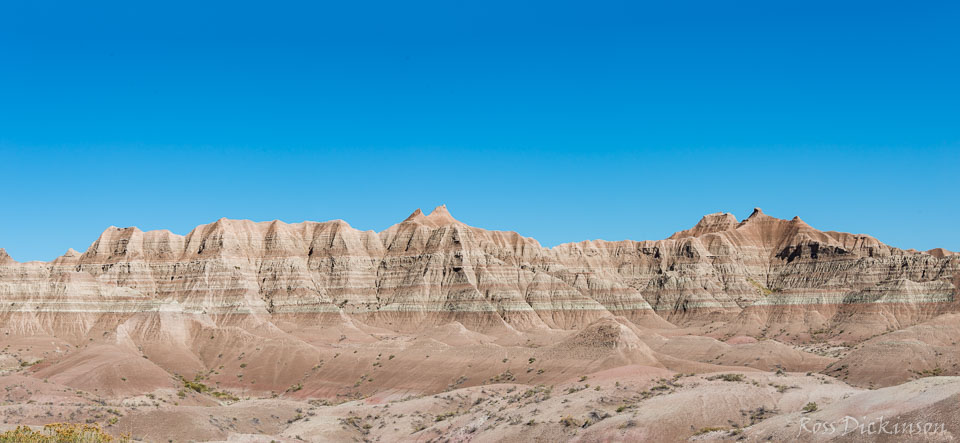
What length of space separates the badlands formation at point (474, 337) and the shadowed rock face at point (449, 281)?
451 mm

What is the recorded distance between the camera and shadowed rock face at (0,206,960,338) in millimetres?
126312

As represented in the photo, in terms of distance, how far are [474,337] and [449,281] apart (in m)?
35.9

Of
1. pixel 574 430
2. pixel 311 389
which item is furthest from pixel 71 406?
pixel 574 430

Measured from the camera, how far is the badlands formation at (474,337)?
46938 millimetres

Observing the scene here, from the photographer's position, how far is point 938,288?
133000 mm

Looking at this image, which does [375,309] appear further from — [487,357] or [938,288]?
[938,288]

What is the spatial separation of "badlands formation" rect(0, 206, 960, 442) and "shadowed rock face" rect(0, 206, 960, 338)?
0.45 metres

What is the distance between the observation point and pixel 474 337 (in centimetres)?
11256

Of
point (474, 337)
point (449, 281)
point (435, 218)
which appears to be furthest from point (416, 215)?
point (474, 337)

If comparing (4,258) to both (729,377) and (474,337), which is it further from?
(729,377)

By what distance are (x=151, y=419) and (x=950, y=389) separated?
4491 centimetres

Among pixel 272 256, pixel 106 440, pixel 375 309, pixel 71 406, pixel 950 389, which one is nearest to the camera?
pixel 950 389

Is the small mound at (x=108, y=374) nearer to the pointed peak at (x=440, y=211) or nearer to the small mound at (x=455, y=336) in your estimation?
the small mound at (x=455, y=336)

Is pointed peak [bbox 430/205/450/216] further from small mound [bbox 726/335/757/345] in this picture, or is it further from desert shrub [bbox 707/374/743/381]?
desert shrub [bbox 707/374/743/381]
